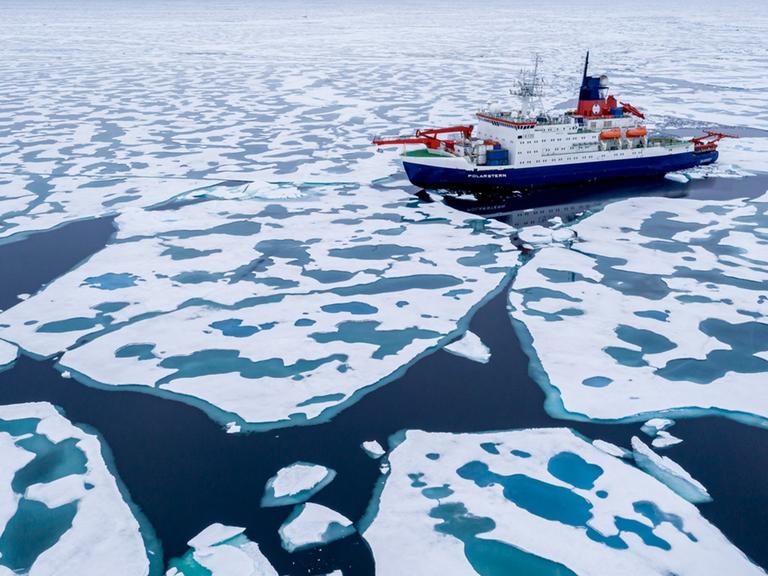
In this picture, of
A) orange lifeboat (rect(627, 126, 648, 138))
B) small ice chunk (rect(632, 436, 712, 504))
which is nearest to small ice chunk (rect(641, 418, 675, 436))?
small ice chunk (rect(632, 436, 712, 504))

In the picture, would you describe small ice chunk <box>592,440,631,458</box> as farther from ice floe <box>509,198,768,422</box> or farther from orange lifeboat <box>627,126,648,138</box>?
orange lifeboat <box>627,126,648,138</box>

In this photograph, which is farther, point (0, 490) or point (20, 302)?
point (20, 302)

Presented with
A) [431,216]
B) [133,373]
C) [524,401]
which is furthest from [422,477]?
[431,216]

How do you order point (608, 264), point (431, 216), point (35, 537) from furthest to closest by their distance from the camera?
point (431, 216) < point (608, 264) < point (35, 537)

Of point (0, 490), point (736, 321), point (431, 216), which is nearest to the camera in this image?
point (0, 490)

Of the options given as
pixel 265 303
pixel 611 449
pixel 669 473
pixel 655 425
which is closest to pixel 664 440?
pixel 655 425

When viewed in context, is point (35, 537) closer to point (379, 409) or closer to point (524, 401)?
point (379, 409)

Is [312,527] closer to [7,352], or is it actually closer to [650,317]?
[7,352]
